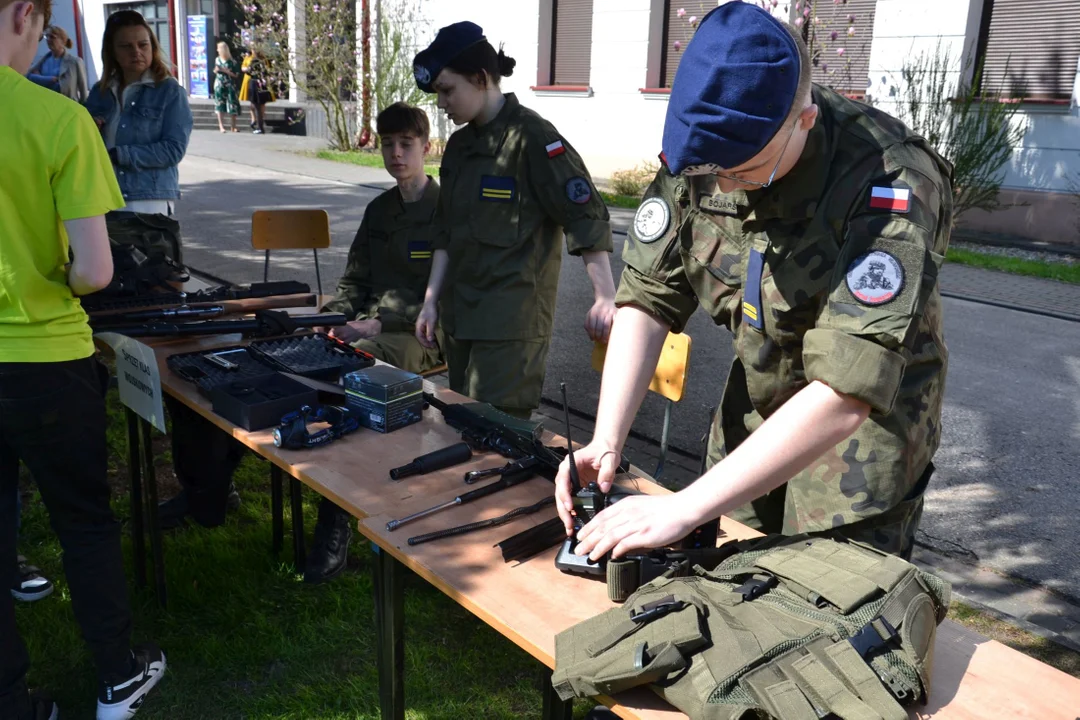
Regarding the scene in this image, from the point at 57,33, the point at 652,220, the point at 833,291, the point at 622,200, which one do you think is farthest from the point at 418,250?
the point at 622,200

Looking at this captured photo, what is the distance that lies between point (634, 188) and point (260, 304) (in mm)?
9826

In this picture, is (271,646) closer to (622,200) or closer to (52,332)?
(52,332)

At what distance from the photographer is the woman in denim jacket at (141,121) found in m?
4.54

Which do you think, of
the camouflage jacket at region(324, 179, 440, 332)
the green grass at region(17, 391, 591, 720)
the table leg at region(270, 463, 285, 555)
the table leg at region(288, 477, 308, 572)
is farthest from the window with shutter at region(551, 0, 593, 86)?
the green grass at region(17, 391, 591, 720)

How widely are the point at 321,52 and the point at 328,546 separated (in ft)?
50.2

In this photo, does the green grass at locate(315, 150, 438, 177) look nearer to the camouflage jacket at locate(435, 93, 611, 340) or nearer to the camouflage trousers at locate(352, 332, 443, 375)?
the camouflage trousers at locate(352, 332, 443, 375)

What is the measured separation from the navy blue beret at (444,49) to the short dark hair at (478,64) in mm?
16

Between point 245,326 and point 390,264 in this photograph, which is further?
point 390,264

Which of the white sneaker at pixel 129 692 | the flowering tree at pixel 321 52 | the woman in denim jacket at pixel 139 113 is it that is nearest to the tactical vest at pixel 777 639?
the white sneaker at pixel 129 692

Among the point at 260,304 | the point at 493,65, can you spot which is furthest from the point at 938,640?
the point at 260,304

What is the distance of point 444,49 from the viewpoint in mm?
3148

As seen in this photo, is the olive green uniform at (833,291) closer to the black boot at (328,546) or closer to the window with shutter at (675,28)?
the black boot at (328,546)

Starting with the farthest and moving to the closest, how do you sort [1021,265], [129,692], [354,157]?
1. [354,157]
2. [1021,265]
3. [129,692]

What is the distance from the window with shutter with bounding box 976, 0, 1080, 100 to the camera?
34.3 feet
